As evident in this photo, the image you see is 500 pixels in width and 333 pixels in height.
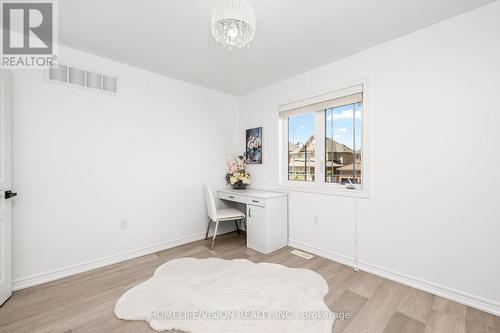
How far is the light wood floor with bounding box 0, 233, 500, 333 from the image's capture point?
1.57 metres

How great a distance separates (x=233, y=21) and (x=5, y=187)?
8.02 feet

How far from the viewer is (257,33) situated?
2.10 metres

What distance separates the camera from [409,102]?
2100 mm

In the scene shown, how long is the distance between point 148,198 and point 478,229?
3.56m

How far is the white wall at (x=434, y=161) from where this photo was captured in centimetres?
173

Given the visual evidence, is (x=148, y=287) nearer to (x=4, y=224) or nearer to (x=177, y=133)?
(x=4, y=224)

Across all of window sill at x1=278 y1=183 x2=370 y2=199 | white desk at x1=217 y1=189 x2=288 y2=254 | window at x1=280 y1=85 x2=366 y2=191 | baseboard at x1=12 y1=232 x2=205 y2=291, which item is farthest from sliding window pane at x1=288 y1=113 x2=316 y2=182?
baseboard at x1=12 y1=232 x2=205 y2=291

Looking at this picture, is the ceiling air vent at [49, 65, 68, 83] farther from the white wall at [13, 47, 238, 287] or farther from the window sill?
the window sill

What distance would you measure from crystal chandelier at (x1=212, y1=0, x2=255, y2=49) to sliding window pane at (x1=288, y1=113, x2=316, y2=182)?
5.94 ft

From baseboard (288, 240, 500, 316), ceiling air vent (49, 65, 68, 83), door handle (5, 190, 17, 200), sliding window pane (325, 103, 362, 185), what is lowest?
baseboard (288, 240, 500, 316)

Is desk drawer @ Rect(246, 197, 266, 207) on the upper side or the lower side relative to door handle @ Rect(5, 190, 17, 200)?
lower

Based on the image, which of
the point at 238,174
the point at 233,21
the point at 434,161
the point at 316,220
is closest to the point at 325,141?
the point at 316,220

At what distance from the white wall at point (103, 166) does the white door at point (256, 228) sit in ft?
2.98

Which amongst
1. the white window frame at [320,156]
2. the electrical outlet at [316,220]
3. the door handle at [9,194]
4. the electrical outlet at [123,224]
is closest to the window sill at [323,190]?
the white window frame at [320,156]
